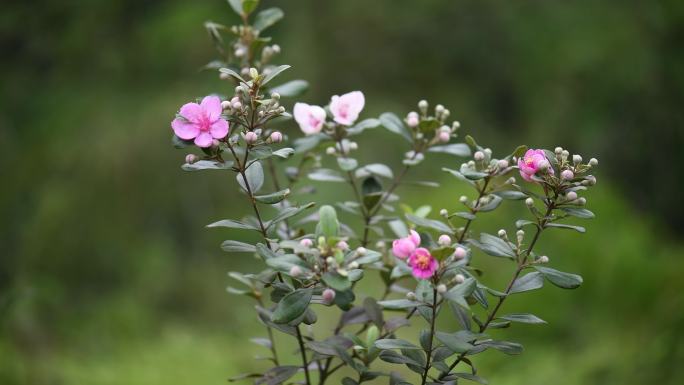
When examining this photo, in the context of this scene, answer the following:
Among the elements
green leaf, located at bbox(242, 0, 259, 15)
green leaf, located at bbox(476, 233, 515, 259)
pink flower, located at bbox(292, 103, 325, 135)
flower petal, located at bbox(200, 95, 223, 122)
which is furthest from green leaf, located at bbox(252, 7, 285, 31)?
green leaf, located at bbox(476, 233, 515, 259)

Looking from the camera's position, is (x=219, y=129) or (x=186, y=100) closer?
(x=219, y=129)

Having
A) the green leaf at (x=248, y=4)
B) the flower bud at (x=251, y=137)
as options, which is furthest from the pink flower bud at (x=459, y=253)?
the green leaf at (x=248, y=4)

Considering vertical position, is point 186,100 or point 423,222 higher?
point 186,100

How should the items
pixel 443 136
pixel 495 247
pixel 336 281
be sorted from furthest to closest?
1. pixel 443 136
2. pixel 495 247
3. pixel 336 281

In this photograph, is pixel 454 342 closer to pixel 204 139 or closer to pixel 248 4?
pixel 204 139

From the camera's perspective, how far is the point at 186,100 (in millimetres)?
2354

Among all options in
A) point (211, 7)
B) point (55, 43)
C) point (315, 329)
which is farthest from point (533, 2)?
point (55, 43)

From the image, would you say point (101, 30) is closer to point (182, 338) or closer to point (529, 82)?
point (182, 338)

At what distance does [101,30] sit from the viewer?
253 centimetres

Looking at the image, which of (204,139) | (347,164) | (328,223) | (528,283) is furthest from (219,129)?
(528,283)

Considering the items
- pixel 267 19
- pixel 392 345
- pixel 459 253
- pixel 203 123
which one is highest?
pixel 267 19

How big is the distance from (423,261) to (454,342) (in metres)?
0.10

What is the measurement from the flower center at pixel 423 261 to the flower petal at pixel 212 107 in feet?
0.75

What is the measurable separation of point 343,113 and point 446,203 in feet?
3.92
